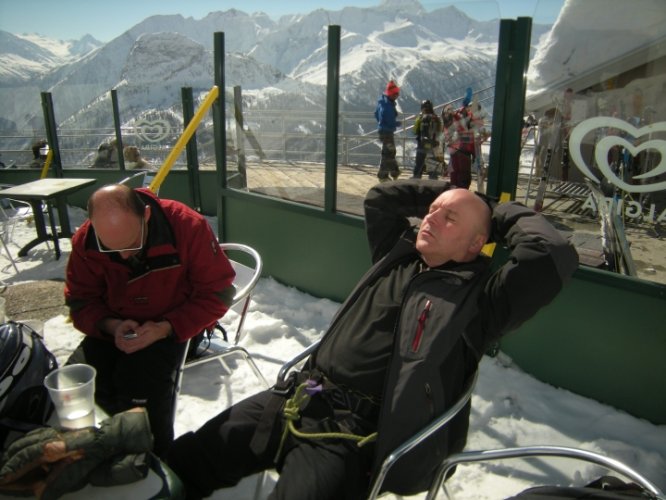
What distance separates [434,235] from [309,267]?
2583 millimetres

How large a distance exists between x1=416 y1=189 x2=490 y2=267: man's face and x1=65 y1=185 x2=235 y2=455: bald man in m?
1.03

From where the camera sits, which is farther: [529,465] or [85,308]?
[529,465]

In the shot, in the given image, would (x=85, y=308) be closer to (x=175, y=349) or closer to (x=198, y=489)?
(x=175, y=349)

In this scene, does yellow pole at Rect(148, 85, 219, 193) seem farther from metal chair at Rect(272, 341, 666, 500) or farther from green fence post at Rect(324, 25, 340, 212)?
metal chair at Rect(272, 341, 666, 500)

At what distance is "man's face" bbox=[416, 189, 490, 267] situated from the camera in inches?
69.2

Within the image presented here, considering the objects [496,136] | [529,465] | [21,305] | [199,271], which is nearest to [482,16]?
[496,136]

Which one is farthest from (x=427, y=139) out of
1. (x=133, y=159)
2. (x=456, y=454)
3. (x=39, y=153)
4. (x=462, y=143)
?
(x=39, y=153)

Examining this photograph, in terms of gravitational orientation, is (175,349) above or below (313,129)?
below

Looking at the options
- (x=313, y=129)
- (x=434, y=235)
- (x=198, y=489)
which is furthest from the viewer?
(x=313, y=129)

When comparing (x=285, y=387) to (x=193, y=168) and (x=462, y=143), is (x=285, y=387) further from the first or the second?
(x=193, y=168)

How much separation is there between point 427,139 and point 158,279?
7.27 feet

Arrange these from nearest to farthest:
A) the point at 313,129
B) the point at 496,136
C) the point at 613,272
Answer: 1. the point at 613,272
2. the point at 496,136
3. the point at 313,129

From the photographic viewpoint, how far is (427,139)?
135 inches

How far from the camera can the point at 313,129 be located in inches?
161
